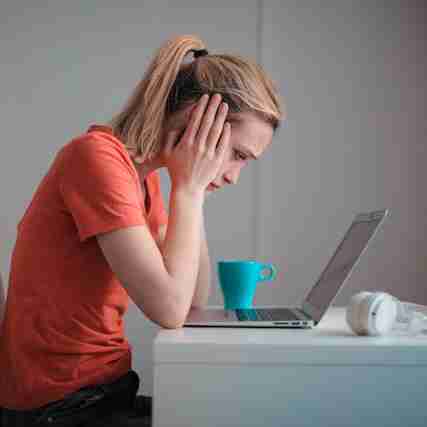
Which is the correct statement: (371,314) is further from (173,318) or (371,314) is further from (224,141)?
(224,141)

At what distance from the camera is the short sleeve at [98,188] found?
101cm

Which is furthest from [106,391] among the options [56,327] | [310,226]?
[310,226]

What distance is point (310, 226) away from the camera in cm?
→ 268

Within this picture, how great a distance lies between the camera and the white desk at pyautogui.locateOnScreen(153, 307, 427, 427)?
0.83 m

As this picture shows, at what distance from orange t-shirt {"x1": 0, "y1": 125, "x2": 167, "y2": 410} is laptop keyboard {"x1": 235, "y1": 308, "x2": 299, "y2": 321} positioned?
0.70 feet

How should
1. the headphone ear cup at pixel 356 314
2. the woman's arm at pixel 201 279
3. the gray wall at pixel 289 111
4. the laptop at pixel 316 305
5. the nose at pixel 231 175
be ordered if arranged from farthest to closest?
the gray wall at pixel 289 111 < the woman's arm at pixel 201 279 < the nose at pixel 231 175 < the laptop at pixel 316 305 < the headphone ear cup at pixel 356 314

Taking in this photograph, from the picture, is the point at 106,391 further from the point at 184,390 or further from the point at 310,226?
the point at 310,226

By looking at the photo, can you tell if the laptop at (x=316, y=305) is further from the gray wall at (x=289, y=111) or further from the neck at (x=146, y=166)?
the gray wall at (x=289, y=111)

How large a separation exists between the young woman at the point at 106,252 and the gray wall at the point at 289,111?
1.45 m

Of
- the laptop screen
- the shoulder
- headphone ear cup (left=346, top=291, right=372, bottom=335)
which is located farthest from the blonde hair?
headphone ear cup (left=346, top=291, right=372, bottom=335)

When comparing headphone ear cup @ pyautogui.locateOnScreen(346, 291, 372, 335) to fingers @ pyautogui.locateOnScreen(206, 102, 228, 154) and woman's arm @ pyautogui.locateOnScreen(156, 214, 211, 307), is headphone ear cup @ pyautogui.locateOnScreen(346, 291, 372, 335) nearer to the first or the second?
fingers @ pyautogui.locateOnScreen(206, 102, 228, 154)

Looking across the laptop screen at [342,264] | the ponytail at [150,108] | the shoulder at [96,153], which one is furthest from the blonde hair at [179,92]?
the laptop screen at [342,264]

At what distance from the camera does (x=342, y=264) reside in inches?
46.8

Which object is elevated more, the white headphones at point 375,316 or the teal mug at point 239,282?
the white headphones at point 375,316
